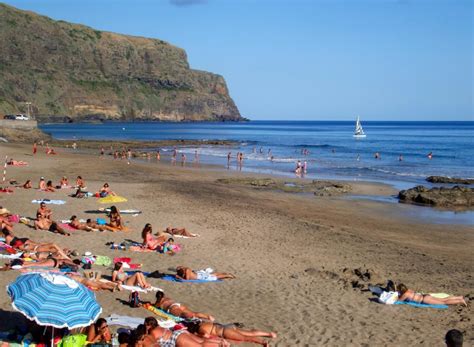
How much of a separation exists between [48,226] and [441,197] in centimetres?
1833

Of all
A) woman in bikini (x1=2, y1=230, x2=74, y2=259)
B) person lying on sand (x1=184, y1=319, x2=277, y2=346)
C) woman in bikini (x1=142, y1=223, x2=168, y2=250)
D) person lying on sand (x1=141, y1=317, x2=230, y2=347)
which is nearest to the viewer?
person lying on sand (x1=141, y1=317, x2=230, y2=347)

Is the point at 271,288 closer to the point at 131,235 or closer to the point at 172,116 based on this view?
the point at 131,235

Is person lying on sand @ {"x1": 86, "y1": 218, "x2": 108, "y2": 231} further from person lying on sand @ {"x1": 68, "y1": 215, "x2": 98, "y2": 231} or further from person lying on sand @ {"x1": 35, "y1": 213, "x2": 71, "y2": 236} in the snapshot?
person lying on sand @ {"x1": 35, "y1": 213, "x2": 71, "y2": 236}

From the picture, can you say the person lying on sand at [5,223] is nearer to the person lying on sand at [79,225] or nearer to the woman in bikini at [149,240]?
the person lying on sand at [79,225]

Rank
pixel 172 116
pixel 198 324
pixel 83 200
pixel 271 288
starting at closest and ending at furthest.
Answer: pixel 198 324 < pixel 271 288 < pixel 83 200 < pixel 172 116

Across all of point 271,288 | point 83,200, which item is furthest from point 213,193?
point 271,288

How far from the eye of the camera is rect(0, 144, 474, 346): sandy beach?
1008 centimetres

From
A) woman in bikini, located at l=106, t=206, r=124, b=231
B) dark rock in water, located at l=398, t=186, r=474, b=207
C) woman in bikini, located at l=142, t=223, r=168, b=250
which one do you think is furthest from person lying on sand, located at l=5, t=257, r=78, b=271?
dark rock in water, located at l=398, t=186, r=474, b=207

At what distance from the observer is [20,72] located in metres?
150

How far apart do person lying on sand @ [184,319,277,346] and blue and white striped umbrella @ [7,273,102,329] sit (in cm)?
155

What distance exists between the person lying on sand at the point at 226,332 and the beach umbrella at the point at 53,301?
5.08 feet

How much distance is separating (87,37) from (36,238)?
181 m

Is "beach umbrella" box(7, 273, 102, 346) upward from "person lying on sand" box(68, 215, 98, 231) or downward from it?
upward

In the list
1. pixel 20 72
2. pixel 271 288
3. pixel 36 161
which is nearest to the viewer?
pixel 271 288
